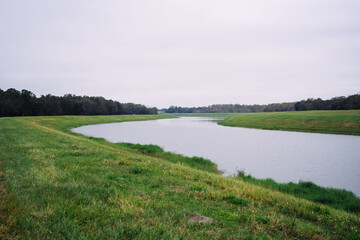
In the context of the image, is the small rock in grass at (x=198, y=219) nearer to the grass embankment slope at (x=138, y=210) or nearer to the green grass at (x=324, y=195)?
the grass embankment slope at (x=138, y=210)

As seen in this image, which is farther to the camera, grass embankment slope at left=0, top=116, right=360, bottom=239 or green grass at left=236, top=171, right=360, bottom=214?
green grass at left=236, top=171, right=360, bottom=214

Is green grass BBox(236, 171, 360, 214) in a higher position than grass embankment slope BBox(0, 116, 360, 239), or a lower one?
lower

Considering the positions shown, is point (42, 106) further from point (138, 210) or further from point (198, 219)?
point (198, 219)

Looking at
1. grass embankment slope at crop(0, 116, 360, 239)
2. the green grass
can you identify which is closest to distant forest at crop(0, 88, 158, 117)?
grass embankment slope at crop(0, 116, 360, 239)

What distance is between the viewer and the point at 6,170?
7164 millimetres

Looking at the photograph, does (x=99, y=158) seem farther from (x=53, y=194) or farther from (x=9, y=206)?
(x=9, y=206)

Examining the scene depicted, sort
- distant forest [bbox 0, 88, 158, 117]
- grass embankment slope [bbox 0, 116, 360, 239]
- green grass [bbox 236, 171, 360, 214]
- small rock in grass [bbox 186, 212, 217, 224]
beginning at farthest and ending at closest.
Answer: distant forest [bbox 0, 88, 158, 117]
green grass [bbox 236, 171, 360, 214]
small rock in grass [bbox 186, 212, 217, 224]
grass embankment slope [bbox 0, 116, 360, 239]

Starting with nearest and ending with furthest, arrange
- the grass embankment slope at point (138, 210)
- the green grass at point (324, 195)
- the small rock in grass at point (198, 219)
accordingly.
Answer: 1. the grass embankment slope at point (138, 210)
2. the small rock in grass at point (198, 219)
3. the green grass at point (324, 195)

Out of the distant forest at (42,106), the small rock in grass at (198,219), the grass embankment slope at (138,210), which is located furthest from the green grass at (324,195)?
the distant forest at (42,106)

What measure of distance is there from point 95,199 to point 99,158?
5.89 metres

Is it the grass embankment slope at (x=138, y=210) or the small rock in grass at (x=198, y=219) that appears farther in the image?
the small rock in grass at (x=198, y=219)

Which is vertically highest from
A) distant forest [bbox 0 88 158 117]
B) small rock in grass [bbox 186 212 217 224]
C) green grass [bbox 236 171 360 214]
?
distant forest [bbox 0 88 158 117]

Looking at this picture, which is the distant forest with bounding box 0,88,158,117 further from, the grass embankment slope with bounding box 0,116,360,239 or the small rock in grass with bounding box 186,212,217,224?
the small rock in grass with bounding box 186,212,217,224

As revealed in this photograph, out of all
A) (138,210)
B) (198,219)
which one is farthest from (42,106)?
(198,219)
